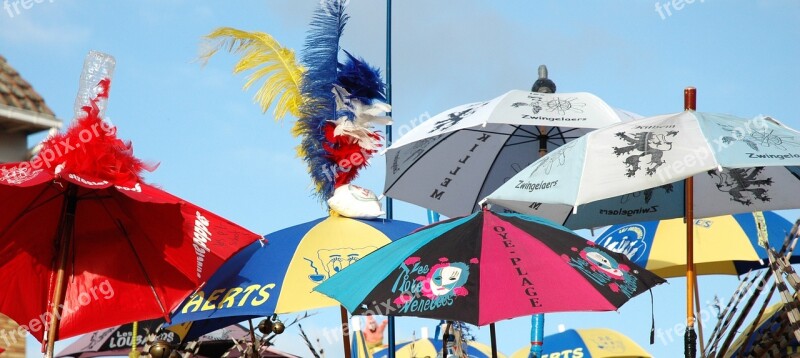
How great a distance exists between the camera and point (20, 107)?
10.8 metres

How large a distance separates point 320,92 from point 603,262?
2.62 metres

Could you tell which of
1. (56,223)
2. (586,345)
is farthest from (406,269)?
(586,345)

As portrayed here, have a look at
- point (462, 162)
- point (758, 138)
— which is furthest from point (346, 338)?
point (758, 138)

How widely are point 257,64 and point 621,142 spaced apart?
11.0ft

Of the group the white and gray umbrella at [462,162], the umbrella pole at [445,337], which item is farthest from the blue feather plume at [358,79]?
the umbrella pole at [445,337]

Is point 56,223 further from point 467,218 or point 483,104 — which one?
point 483,104

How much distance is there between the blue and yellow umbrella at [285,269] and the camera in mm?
6055

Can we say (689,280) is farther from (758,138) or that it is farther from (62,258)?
(62,258)

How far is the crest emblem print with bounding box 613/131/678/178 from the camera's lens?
5262 millimetres

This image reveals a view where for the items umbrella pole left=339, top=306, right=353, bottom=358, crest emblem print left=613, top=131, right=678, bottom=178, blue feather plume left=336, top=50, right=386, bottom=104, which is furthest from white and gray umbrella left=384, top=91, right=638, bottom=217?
crest emblem print left=613, top=131, right=678, bottom=178

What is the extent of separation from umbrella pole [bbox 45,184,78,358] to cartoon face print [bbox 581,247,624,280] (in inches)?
110

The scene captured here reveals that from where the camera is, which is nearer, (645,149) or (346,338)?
(645,149)

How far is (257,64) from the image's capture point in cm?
794

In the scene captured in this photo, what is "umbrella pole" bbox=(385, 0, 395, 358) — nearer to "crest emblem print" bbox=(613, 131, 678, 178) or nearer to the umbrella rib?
the umbrella rib
